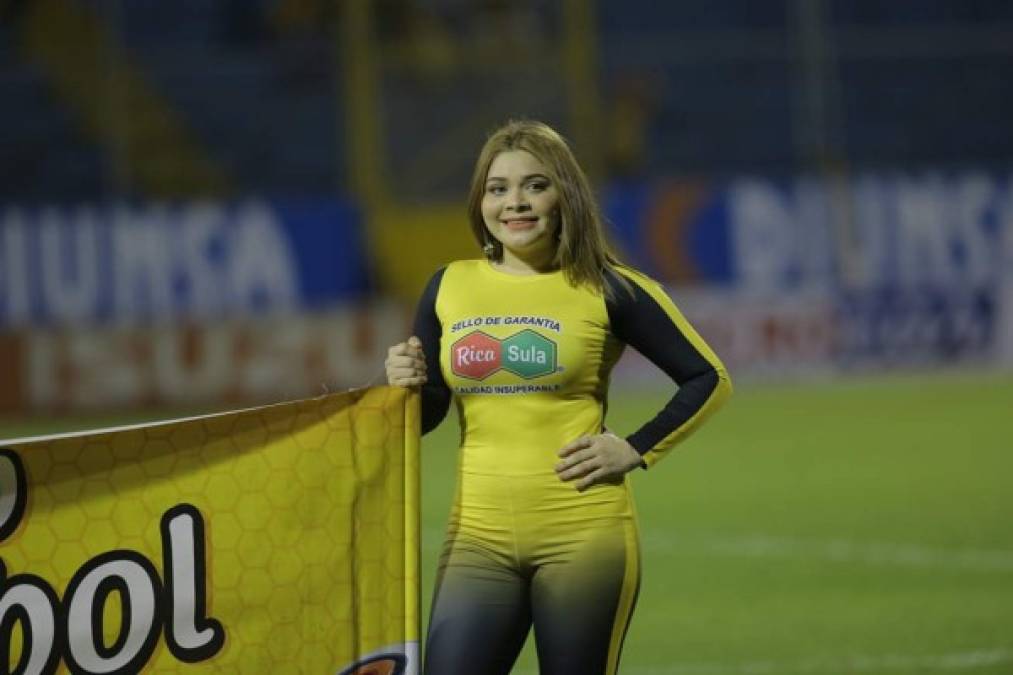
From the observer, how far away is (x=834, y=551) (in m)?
12.8

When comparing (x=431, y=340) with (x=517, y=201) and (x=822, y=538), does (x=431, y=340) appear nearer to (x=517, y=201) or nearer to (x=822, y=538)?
(x=517, y=201)

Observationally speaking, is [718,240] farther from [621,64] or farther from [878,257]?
[621,64]

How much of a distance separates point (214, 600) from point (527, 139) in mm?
1583

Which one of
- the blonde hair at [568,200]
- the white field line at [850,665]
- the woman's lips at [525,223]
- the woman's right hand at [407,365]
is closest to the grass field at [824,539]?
the white field line at [850,665]

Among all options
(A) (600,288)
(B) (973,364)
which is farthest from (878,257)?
(A) (600,288)

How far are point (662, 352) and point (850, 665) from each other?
143 inches

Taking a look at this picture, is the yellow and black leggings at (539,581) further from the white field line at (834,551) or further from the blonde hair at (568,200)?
the white field line at (834,551)

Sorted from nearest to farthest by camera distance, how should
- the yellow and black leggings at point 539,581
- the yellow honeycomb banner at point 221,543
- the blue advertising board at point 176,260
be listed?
the yellow honeycomb banner at point 221,543 < the yellow and black leggings at point 539,581 < the blue advertising board at point 176,260

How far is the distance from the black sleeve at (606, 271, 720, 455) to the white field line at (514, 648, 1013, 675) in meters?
3.38

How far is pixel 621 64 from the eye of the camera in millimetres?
34562

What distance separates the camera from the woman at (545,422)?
585 cm

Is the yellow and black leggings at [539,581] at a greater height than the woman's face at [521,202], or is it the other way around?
the woman's face at [521,202]

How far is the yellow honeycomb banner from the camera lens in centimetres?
568

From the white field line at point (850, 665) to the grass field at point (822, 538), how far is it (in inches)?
0.4
